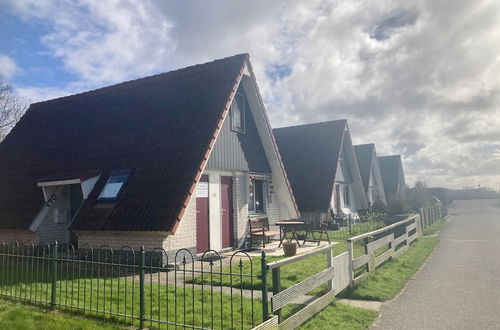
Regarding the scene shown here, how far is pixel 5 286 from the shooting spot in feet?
27.8

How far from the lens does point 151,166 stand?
12.3 m

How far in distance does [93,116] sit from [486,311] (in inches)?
588

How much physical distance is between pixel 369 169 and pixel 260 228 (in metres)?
19.4

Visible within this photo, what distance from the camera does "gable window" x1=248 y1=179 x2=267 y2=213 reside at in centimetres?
1580

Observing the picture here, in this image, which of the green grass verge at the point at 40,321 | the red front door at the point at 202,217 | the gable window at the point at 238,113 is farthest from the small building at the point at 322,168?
the green grass verge at the point at 40,321

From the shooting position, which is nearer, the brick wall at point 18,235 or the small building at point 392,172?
the brick wall at point 18,235

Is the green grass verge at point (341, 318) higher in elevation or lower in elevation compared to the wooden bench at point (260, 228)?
lower

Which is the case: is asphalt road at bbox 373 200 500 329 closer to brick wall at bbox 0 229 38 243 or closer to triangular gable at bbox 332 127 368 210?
brick wall at bbox 0 229 38 243

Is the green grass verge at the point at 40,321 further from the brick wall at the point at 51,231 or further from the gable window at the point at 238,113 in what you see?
the gable window at the point at 238,113

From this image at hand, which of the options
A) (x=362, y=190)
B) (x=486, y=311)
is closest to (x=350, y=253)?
(x=486, y=311)

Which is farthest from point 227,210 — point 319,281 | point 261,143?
point 319,281

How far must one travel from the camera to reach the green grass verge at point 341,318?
609 centimetres

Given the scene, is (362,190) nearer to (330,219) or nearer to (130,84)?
(330,219)

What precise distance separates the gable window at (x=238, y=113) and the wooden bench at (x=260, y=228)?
348 cm
